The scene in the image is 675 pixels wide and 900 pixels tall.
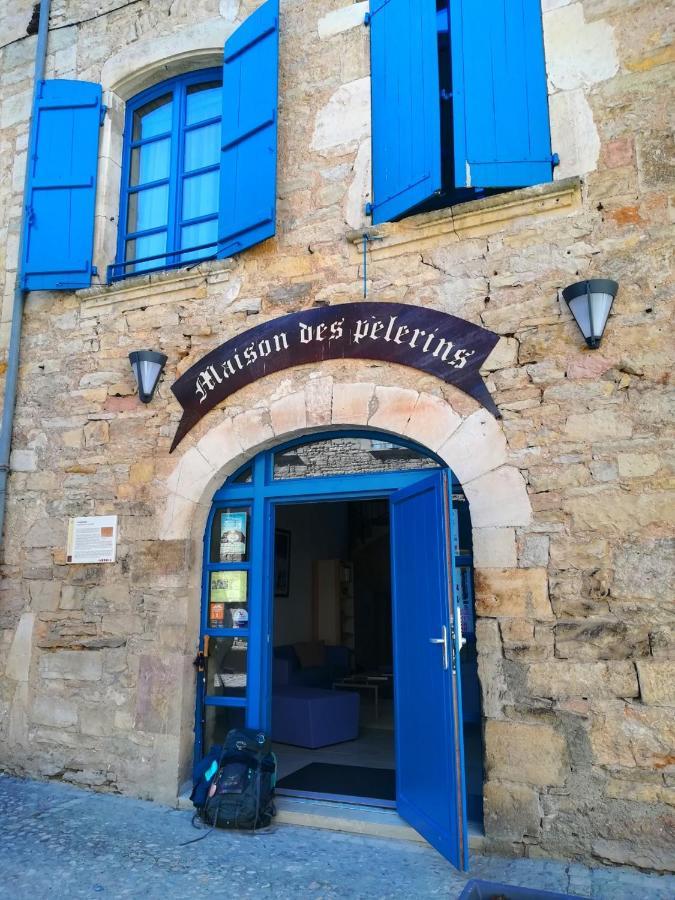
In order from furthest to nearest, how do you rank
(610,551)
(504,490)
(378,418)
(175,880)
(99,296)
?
(99,296)
(378,418)
(504,490)
(610,551)
(175,880)

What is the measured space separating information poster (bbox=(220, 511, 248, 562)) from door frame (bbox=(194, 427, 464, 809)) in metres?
0.06

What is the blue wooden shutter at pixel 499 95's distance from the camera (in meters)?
3.74

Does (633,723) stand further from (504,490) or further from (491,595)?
(504,490)

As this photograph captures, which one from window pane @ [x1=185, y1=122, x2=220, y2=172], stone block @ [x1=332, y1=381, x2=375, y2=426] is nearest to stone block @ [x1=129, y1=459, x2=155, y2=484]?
stone block @ [x1=332, y1=381, x2=375, y2=426]

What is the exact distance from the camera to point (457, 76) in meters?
3.93

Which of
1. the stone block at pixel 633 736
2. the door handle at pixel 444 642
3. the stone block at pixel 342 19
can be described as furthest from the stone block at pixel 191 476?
the stone block at pixel 342 19

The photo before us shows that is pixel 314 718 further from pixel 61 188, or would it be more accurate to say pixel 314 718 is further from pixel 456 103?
pixel 61 188

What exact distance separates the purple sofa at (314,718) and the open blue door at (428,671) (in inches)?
63.2

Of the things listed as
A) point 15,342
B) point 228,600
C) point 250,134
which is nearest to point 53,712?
point 228,600

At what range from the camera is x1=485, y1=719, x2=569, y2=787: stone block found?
3.14 meters

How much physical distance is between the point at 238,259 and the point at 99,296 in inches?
44.9

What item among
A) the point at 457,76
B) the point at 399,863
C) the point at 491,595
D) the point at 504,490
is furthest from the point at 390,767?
the point at 457,76

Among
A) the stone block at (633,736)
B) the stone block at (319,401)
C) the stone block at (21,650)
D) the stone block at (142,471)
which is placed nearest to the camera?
the stone block at (633,736)

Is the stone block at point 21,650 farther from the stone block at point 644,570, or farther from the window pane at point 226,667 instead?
the stone block at point 644,570
